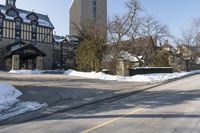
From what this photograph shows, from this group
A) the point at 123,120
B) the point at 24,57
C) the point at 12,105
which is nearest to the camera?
the point at 123,120

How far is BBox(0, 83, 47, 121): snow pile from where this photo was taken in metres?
13.7

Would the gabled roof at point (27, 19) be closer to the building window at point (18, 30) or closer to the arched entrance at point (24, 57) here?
the building window at point (18, 30)

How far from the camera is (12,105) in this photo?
15.4 meters

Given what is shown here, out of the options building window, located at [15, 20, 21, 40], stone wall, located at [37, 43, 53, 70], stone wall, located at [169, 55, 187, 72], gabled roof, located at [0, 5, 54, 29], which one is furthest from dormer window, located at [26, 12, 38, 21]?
stone wall, located at [169, 55, 187, 72]

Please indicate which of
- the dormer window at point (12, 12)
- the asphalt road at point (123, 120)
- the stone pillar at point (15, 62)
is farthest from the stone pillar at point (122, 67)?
the dormer window at point (12, 12)

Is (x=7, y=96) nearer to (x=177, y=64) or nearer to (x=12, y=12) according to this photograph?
(x=177, y=64)

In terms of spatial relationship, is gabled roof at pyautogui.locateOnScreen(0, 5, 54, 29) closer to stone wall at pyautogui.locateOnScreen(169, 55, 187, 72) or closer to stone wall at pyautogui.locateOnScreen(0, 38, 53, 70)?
stone wall at pyautogui.locateOnScreen(0, 38, 53, 70)

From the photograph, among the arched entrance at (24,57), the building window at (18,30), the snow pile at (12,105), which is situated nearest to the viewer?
the snow pile at (12,105)

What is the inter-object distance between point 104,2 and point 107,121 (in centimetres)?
9394

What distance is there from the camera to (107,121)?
11023 millimetres

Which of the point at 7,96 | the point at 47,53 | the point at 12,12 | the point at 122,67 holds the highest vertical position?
the point at 12,12

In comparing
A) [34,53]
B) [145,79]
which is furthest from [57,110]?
[34,53]

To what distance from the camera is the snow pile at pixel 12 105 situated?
13.7 meters

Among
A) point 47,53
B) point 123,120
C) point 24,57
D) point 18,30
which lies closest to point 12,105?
point 123,120
